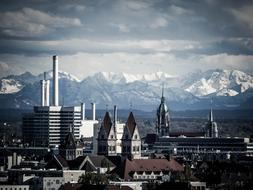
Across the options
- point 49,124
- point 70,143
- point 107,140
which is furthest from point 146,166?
point 49,124

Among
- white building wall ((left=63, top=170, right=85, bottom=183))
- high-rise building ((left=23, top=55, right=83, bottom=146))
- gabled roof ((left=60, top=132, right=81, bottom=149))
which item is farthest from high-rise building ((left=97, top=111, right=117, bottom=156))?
high-rise building ((left=23, top=55, right=83, bottom=146))

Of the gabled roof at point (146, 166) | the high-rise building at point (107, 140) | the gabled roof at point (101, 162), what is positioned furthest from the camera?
the high-rise building at point (107, 140)

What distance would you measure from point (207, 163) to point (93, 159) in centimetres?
1388

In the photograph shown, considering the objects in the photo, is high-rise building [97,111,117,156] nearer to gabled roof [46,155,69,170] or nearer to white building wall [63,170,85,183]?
gabled roof [46,155,69,170]

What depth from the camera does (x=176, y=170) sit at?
125 m

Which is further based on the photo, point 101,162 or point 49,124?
point 49,124

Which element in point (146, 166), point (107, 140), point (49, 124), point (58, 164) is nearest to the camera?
point (58, 164)

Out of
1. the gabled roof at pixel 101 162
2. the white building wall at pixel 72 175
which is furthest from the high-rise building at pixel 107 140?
the white building wall at pixel 72 175

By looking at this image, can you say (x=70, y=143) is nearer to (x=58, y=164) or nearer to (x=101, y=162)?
(x=101, y=162)

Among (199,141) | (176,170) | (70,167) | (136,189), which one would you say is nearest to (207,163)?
(176,170)

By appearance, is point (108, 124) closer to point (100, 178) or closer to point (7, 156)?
point (7, 156)

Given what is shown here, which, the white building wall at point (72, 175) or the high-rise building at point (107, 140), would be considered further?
the high-rise building at point (107, 140)

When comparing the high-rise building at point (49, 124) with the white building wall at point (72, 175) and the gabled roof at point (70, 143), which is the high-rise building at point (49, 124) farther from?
the white building wall at point (72, 175)

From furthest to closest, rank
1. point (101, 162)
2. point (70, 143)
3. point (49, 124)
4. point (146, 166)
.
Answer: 1. point (49, 124)
2. point (70, 143)
3. point (146, 166)
4. point (101, 162)
